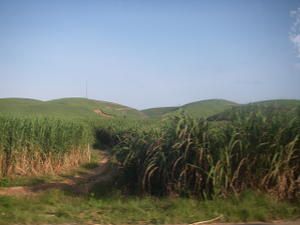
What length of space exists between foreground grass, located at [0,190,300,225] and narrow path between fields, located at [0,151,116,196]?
328 centimetres

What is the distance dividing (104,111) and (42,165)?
56681 mm

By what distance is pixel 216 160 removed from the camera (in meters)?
9.40

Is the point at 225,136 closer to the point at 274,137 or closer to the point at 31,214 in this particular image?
the point at 274,137

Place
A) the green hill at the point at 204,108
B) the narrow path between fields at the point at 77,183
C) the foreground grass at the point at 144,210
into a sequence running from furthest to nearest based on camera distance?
1. the green hill at the point at 204,108
2. the narrow path between fields at the point at 77,183
3. the foreground grass at the point at 144,210

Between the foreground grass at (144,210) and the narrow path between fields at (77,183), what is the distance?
10.7 feet

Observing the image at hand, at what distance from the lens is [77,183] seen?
1510cm

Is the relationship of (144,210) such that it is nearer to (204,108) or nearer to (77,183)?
(77,183)

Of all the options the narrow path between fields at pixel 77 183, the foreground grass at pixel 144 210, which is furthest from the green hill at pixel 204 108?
the narrow path between fields at pixel 77 183

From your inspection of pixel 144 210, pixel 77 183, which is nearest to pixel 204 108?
pixel 77 183

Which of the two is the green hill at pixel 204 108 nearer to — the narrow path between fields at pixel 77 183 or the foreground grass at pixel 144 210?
the foreground grass at pixel 144 210

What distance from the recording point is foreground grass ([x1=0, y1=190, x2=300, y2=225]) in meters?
7.26

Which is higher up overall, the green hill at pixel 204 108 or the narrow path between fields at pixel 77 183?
the green hill at pixel 204 108

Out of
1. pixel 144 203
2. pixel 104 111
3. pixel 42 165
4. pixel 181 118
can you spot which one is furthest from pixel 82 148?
pixel 104 111

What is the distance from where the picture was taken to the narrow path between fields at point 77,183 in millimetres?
12328
